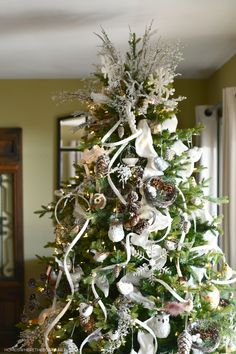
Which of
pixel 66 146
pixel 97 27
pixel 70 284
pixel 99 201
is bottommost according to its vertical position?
pixel 70 284

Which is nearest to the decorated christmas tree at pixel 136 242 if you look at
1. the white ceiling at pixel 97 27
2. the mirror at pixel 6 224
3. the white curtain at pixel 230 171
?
the white ceiling at pixel 97 27

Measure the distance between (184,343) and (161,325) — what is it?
12 cm

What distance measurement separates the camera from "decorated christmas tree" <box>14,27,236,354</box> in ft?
5.92

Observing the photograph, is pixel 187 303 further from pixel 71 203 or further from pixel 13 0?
pixel 13 0

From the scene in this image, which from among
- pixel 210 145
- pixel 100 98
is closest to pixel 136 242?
pixel 100 98

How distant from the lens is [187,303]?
69.2 inches

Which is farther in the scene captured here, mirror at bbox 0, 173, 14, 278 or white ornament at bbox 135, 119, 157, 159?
mirror at bbox 0, 173, 14, 278

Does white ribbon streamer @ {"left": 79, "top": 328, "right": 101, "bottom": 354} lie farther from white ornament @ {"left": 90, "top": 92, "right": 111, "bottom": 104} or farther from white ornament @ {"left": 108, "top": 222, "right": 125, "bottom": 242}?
white ornament @ {"left": 90, "top": 92, "right": 111, "bottom": 104}

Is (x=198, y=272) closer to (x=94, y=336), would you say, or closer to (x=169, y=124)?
(x=94, y=336)

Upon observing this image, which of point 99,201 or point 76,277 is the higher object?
point 99,201

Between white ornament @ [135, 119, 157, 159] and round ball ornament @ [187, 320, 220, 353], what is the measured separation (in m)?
0.71

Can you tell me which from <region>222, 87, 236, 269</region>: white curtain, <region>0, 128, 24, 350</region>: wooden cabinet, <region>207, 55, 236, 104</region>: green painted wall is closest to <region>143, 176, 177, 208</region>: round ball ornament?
<region>222, 87, 236, 269</region>: white curtain

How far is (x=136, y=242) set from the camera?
1.83 metres

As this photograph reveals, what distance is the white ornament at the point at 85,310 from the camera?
1.78 metres
